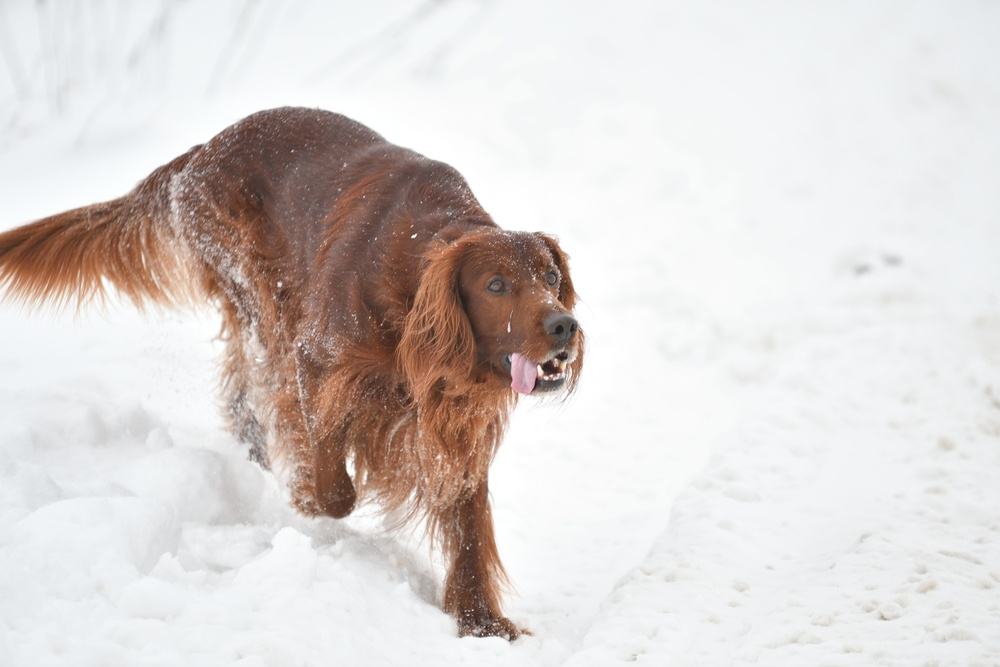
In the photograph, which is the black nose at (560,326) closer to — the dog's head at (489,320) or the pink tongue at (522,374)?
the dog's head at (489,320)

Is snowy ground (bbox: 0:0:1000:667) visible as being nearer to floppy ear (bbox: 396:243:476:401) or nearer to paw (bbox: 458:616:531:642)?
paw (bbox: 458:616:531:642)

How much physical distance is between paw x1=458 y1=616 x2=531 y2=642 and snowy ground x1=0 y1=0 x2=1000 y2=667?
0.08 metres

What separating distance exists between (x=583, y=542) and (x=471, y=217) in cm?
145

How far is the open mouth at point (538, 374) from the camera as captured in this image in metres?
→ 2.93

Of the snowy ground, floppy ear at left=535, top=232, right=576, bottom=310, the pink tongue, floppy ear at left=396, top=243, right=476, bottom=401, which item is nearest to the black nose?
the pink tongue

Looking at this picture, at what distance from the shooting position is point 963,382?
201 inches

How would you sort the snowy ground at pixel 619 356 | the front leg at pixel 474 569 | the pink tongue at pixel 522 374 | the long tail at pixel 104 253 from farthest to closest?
the long tail at pixel 104 253 < the front leg at pixel 474 569 < the pink tongue at pixel 522 374 < the snowy ground at pixel 619 356

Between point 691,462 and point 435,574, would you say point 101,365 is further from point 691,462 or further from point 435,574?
point 691,462

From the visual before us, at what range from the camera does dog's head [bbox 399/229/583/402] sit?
9.62 ft

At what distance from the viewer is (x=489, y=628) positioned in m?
3.14

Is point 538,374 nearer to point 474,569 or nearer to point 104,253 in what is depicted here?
point 474,569

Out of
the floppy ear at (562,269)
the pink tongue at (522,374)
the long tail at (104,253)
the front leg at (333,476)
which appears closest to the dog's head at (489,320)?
the pink tongue at (522,374)

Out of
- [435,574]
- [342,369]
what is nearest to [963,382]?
[435,574]

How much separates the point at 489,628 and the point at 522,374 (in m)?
0.82
